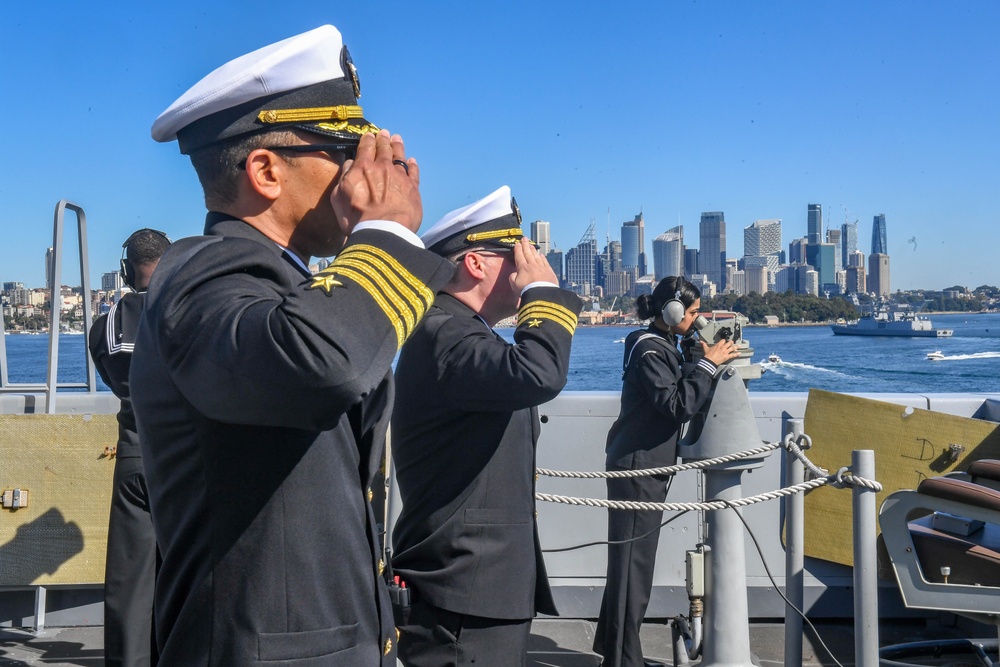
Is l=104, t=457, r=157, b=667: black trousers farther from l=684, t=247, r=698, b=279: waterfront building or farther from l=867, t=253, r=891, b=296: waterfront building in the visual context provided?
l=867, t=253, r=891, b=296: waterfront building

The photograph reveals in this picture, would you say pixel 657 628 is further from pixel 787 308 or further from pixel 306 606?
pixel 787 308

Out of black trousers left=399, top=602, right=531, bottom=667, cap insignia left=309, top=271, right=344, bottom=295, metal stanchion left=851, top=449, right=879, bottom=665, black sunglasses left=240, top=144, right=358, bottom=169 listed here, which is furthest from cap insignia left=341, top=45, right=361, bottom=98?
metal stanchion left=851, top=449, right=879, bottom=665

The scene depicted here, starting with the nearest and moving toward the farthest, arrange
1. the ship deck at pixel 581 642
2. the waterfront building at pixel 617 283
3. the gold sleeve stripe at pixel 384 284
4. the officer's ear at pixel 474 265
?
the gold sleeve stripe at pixel 384 284
the officer's ear at pixel 474 265
the ship deck at pixel 581 642
the waterfront building at pixel 617 283

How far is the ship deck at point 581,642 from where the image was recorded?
4945 mm

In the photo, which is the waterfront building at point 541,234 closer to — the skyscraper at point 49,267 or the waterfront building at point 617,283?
the skyscraper at point 49,267

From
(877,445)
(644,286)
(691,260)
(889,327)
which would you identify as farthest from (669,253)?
(877,445)

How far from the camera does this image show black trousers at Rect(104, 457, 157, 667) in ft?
13.8

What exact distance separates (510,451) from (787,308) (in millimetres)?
41292

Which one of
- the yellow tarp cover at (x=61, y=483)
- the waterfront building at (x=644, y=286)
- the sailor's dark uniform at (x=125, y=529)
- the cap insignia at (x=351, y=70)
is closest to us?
the cap insignia at (x=351, y=70)

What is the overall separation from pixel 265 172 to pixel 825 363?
53.7 meters

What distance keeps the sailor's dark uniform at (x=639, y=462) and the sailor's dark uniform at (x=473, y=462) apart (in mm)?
1912

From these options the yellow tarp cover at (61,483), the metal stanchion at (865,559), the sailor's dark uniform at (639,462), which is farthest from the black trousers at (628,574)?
the yellow tarp cover at (61,483)

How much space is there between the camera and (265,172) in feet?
5.28

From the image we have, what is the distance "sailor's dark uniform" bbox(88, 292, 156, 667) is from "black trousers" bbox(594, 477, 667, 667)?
2146 mm
